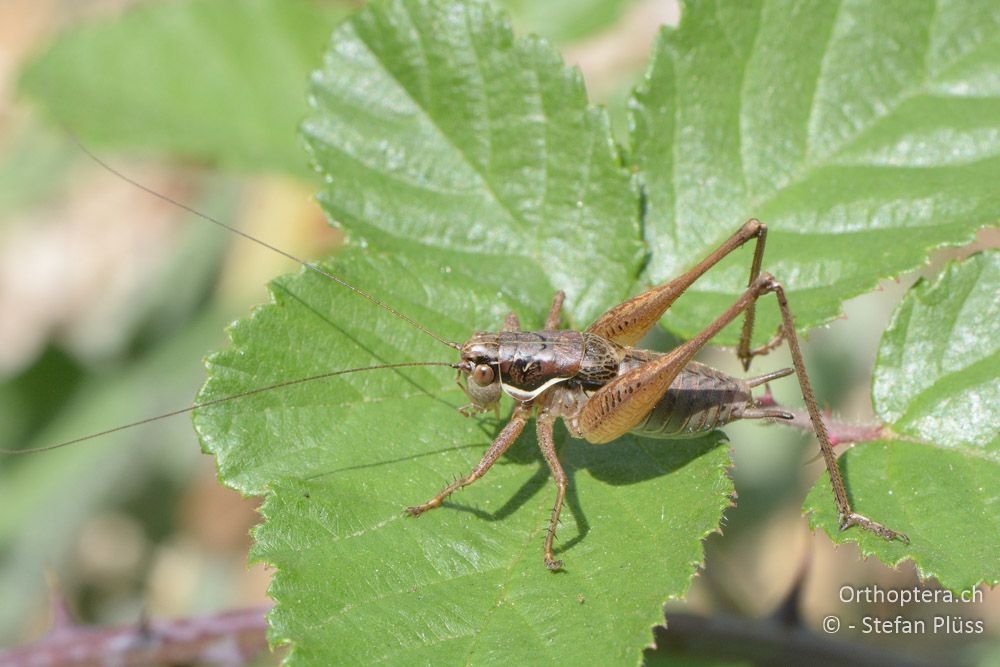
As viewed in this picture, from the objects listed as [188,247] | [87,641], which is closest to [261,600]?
[188,247]

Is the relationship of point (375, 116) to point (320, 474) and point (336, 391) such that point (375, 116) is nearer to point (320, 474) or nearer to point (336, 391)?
point (336, 391)

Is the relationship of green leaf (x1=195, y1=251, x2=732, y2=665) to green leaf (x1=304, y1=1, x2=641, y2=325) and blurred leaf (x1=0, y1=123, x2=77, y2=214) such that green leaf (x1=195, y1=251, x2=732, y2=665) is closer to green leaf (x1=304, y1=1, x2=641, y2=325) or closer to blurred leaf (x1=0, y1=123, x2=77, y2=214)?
green leaf (x1=304, y1=1, x2=641, y2=325)

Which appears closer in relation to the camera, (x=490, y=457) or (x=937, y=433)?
(x=937, y=433)

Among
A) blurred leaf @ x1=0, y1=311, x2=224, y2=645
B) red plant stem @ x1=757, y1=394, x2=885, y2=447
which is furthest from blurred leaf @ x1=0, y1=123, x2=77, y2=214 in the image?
red plant stem @ x1=757, y1=394, x2=885, y2=447

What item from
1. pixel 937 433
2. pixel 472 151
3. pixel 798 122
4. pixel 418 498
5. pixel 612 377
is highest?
pixel 798 122

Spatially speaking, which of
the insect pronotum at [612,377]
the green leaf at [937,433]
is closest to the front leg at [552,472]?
the insect pronotum at [612,377]

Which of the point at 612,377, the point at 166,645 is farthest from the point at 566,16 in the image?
the point at 166,645

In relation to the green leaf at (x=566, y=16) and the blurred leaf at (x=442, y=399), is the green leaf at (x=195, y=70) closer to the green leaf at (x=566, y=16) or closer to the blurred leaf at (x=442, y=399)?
the green leaf at (x=566, y=16)

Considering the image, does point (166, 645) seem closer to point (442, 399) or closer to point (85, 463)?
point (442, 399)
